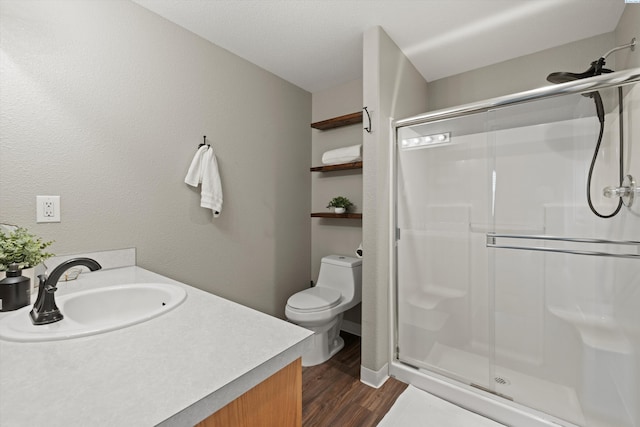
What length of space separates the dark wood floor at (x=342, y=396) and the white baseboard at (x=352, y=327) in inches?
17.2

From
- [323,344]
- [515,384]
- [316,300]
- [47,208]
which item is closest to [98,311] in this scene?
[47,208]

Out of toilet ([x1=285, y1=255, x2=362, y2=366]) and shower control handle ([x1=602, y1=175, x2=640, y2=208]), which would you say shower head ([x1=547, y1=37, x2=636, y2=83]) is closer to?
shower control handle ([x1=602, y1=175, x2=640, y2=208])

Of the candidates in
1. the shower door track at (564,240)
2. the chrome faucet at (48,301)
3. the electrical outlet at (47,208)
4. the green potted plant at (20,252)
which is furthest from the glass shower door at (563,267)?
the electrical outlet at (47,208)

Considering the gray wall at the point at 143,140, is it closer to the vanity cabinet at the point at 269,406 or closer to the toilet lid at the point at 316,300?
the toilet lid at the point at 316,300

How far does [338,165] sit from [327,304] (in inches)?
44.8

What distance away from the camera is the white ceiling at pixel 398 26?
1623 mm

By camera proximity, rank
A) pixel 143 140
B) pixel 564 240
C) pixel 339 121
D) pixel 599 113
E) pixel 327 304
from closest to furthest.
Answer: pixel 599 113 → pixel 564 240 → pixel 143 140 → pixel 327 304 → pixel 339 121

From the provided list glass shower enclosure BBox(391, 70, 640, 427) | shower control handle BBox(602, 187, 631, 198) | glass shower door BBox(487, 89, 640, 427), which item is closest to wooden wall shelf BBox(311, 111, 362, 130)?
glass shower enclosure BBox(391, 70, 640, 427)

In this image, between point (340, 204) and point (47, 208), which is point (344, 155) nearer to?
point (340, 204)

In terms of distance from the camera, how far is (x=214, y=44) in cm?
199

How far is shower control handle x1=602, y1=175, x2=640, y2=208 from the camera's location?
4.12 feet

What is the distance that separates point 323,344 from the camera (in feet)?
6.91

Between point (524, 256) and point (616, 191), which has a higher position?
point (616, 191)

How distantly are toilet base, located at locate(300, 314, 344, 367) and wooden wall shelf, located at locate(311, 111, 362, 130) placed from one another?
1.61 m
